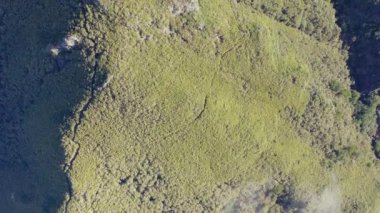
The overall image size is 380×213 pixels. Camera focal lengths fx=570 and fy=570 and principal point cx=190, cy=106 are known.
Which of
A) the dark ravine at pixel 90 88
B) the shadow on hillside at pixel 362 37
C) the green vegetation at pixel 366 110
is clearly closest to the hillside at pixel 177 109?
the dark ravine at pixel 90 88

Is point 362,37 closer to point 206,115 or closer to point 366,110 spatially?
point 366,110

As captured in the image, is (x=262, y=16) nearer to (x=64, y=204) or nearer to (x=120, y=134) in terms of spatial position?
(x=120, y=134)

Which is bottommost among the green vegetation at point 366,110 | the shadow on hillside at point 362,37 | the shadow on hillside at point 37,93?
the shadow on hillside at point 37,93

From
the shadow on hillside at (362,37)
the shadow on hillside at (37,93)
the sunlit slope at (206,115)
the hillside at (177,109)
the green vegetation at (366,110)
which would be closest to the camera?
the shadow on hillside at (37,93)

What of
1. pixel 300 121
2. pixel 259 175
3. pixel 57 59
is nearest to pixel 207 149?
pixel 259 175

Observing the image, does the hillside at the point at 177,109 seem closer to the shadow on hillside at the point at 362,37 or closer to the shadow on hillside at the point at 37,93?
the shadow on hillside at the point at 37,93

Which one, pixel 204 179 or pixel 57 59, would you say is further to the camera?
pixel 204 179

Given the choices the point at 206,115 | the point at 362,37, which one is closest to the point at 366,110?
the point at 362,37
